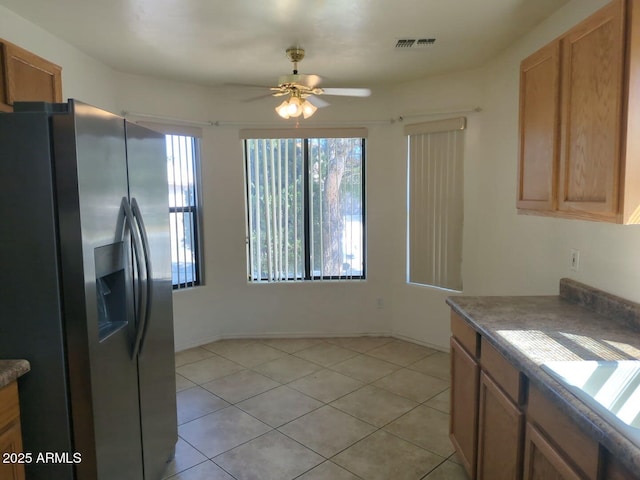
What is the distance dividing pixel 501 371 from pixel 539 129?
1.19m

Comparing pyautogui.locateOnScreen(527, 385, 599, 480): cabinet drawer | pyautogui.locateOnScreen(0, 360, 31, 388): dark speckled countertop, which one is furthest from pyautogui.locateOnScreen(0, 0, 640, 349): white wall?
pyautogui.locateOnScreen(0, 360, 31, 388): dark speckled countertop

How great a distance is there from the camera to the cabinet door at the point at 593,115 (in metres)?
1.53

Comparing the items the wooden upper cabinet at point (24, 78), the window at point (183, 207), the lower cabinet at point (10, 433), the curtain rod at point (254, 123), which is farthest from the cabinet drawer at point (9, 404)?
the curtain rod at point (254, 123)

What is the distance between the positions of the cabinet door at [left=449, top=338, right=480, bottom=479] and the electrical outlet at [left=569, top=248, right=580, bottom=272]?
808 millimetres

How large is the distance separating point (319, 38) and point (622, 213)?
2.24 metres

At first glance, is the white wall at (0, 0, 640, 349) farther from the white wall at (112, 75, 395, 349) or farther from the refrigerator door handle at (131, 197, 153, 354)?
the refrigerator door handle at (131, 197, 153, 354)

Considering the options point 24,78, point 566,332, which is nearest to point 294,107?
point 24,78

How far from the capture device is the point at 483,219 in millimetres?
3645

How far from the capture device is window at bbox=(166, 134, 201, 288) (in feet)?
13.6

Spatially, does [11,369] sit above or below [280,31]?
below

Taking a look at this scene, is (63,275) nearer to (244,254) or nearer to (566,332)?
(566,332)

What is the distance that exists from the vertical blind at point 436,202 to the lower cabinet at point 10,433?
11.3 feet

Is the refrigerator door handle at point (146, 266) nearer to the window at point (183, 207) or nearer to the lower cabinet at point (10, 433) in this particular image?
the lower cabinet at point (10, 433)

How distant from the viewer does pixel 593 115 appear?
1.67 meters
